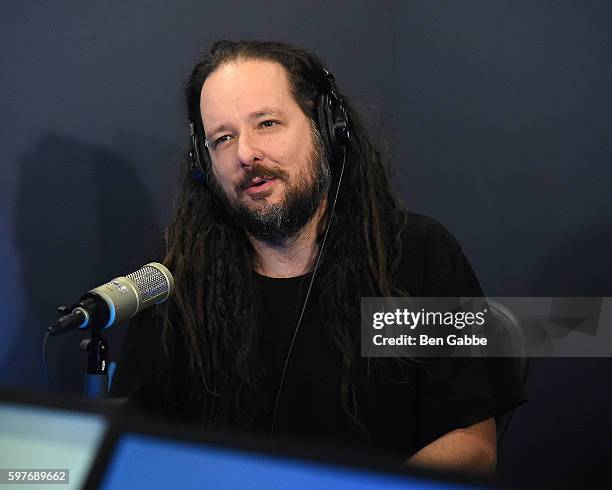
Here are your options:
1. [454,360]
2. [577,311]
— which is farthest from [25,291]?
[577,311]

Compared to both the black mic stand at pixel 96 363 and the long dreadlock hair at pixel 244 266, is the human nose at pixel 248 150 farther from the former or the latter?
the black mic stand at pixel 96 363

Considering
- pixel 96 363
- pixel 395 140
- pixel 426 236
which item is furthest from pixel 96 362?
pixel 395 140

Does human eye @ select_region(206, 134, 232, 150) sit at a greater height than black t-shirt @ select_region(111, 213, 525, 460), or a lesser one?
greater

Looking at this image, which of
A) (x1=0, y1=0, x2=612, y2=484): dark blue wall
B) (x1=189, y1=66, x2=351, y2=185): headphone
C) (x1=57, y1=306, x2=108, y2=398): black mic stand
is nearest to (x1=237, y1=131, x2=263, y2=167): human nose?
(x1=189, y1=66, x2=351, y2=185): headphone

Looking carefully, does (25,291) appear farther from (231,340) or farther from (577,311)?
(577,311)

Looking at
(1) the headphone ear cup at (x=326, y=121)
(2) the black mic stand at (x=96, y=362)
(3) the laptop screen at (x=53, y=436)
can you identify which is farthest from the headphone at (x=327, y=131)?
(3) the laptop screen at (x=53, y=436)

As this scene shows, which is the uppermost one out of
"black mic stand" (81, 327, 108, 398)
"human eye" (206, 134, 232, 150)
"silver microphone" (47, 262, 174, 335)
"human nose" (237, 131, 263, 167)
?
"human eye" (206, 134, 232, 150)

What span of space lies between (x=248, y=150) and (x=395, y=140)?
961 millimetres

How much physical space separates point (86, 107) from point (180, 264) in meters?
0.41

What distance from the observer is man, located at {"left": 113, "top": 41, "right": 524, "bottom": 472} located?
1.25m

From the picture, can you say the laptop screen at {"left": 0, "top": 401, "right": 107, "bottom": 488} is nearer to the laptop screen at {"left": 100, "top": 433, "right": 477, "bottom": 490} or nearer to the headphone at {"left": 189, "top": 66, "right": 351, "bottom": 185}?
the laptop screen at {"left": 100, "top": 433, "right": 477, "bottom": 490}

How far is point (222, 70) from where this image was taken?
1370mm

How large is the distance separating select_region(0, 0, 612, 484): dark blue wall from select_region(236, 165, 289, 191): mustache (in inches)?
14.1

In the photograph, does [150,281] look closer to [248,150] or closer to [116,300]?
[116,300]
